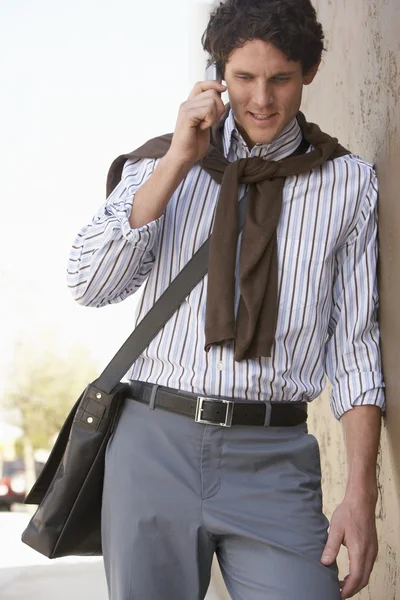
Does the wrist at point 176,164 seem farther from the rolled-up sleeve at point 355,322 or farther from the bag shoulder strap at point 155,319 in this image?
the rolled-up sleeve at point 355,322

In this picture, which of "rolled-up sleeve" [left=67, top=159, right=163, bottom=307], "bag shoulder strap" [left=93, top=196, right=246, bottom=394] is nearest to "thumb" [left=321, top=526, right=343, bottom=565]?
"bag shoulder strap" [left=93, top=196, right=246, bottom=394]

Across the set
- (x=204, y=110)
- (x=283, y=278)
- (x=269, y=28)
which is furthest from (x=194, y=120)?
(x=283, y=278)

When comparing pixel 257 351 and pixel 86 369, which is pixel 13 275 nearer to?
pixel 86 369

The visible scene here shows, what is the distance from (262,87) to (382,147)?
1.39 feet

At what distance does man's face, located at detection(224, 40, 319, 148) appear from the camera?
2.07m

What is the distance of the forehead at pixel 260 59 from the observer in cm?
207

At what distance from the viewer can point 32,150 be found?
43.1 metres

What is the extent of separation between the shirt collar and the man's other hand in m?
0.79

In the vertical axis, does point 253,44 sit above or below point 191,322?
above

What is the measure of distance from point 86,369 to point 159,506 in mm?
32747

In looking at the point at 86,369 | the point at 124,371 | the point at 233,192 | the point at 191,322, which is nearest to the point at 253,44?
the point at 233,192

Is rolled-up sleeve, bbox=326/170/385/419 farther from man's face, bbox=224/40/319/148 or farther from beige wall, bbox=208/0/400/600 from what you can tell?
man's face, bbox=224/40/319/148

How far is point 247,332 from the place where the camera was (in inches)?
77.9

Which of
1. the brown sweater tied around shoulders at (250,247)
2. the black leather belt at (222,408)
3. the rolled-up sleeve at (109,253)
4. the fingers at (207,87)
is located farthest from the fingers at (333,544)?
the fingers at (207,87)
